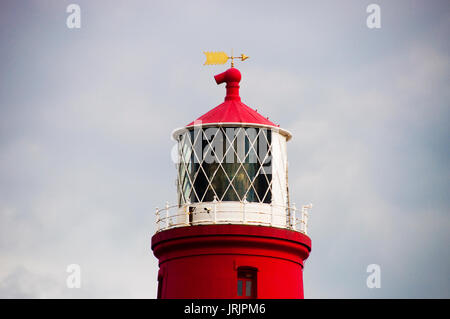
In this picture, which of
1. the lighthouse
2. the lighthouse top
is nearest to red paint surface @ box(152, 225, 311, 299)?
the lighthouse

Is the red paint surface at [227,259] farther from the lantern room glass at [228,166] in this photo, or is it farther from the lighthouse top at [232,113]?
the lighthouse top at [232,113]

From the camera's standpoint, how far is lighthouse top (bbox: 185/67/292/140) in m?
27.9

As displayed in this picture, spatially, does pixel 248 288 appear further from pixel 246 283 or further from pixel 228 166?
pixel 228 166

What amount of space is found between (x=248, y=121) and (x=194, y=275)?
4.13m

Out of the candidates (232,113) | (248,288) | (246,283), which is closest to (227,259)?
(246,283)

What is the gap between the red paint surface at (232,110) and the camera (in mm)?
27969

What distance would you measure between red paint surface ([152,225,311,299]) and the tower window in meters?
0.17

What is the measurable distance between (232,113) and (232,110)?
0.19 m

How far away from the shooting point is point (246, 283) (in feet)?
88.7

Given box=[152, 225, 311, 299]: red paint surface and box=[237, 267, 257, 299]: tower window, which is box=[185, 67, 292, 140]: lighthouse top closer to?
box=[152, 225, 311, 299]: red paint surface
